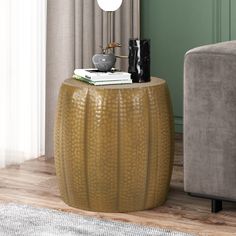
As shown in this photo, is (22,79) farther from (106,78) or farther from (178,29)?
(178,29)

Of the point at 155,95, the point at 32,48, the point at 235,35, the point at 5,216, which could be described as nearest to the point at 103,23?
the point at 32,48

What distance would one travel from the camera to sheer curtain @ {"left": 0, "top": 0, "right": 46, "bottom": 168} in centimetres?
338

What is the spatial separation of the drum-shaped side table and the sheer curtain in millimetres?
747

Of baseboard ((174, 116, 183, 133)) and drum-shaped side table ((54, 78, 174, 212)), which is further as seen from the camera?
baseboard ((174, 116, 183, 133))

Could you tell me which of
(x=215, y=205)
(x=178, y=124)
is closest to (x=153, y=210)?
(x=215, y=205)

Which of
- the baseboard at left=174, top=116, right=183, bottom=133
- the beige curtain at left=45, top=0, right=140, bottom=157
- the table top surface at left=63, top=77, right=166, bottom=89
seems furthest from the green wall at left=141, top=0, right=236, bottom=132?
the table top surface at left=63, top=77, right=166, bottom=89

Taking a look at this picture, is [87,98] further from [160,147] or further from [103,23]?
[103,23]

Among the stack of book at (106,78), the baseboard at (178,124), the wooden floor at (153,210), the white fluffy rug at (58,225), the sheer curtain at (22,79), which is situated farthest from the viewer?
the baseboard at (178,124)

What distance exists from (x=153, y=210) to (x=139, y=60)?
1.93 ft

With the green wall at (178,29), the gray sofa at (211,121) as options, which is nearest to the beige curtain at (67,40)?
the green wall at (178,29)

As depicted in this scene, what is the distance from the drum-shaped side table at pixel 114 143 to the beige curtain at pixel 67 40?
0.76 metres

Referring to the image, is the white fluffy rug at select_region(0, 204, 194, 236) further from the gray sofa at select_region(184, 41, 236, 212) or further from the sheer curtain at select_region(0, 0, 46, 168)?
the sheer curtain at select_region(0, 0, 46, 168)

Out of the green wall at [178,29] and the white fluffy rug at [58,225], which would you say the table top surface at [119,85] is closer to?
the white fluffy rug at [58,225]

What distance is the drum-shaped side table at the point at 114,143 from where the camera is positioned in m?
2.59
